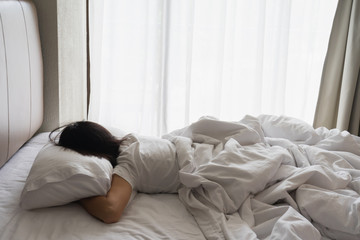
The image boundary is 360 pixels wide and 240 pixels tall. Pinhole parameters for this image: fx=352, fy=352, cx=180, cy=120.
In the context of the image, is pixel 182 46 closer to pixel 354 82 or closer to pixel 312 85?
pixel 312 85

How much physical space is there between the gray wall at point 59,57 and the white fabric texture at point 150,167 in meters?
0.78

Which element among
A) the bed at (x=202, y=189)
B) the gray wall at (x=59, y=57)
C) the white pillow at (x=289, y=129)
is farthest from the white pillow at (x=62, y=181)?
the white pillow at (x=289, y=129)

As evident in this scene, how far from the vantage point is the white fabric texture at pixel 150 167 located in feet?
4.70

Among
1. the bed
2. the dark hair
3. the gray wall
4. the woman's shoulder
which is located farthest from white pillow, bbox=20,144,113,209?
the gray wall

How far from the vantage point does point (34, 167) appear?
126cm

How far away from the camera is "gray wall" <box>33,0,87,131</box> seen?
1.97 m

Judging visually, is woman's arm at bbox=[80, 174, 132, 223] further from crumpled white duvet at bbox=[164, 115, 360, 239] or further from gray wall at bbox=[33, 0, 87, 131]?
gray wall at bbox=[33, 0, 87, 131]

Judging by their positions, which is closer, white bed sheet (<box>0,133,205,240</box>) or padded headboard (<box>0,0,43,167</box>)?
white bed sheet (<box>0,133,205,240</box>)

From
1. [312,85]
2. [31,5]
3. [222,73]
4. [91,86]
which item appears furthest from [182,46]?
[31,5]

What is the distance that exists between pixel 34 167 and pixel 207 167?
644mm

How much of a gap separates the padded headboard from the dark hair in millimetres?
193

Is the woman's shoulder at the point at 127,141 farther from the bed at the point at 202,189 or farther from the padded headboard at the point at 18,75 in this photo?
the padded headboard at the point at 18,75

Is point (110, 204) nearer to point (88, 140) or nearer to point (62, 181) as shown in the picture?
point (62, 181)

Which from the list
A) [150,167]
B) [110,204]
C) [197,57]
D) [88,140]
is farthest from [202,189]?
[197,57]
